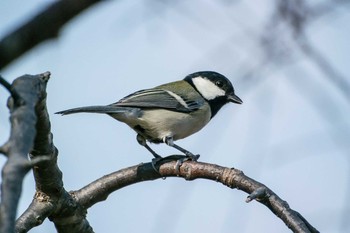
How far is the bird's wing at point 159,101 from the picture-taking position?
478cm

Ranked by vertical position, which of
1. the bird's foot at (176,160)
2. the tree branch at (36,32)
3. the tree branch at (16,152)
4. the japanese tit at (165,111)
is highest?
the japanese tit at (165,111)

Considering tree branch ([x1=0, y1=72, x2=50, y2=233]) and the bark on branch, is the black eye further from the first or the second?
tree branch ([x1=0, y1=72, x2=50, y2=233])

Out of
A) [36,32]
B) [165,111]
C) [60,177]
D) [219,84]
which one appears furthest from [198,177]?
[219,84]

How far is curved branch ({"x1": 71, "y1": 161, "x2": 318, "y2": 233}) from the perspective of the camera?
243 cm

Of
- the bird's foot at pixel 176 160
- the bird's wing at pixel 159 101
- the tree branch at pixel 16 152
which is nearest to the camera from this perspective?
the tree branch at pixel 16 152

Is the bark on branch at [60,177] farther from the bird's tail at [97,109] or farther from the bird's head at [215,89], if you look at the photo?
the bird's head at [215,89]

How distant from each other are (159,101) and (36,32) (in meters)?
2.94

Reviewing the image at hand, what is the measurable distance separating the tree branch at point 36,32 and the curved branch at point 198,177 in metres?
0.90

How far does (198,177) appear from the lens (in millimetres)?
2918

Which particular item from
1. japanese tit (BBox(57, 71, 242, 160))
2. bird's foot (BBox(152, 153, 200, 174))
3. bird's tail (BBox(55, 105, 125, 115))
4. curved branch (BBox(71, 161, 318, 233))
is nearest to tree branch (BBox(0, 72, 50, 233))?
curved branch (BBox(71, 161, 318, 233))

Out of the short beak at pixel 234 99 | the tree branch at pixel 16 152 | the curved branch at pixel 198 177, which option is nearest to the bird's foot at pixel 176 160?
the curved branch at pixel 198 177

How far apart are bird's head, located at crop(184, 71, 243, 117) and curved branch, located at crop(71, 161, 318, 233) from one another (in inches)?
93.1

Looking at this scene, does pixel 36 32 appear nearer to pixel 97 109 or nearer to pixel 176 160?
pixel 176 160

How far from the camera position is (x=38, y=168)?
2656 millimetres
